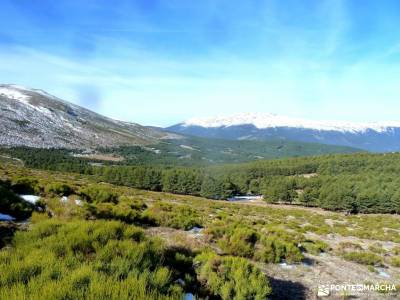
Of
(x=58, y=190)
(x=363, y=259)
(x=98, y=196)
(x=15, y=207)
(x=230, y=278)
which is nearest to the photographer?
(x=230, y=278)

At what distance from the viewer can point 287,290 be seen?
8789 millimetres

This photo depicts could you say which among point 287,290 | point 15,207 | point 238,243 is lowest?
point 287,290

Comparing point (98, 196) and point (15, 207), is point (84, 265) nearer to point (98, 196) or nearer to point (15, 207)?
point (15, 207)

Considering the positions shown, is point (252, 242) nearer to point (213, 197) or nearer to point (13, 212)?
point (13, 212)

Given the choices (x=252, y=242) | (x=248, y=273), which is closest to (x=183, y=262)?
(x=248, y=273)

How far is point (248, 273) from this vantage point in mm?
7496

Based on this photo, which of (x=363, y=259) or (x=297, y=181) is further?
(x=297, y=181)

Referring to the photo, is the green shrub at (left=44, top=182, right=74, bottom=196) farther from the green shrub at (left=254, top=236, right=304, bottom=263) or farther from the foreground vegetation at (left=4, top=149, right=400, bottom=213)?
the foreground vegetation at (left=4, top=149, right=400, bottom=213)

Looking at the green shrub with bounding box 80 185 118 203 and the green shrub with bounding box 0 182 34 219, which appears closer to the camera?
the green shrub with bounding box 0 182 34 219

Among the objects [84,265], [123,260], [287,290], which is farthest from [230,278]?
[84,265]

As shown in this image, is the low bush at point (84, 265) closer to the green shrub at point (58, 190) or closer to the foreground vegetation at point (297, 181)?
the green shrub at point (58, 190)

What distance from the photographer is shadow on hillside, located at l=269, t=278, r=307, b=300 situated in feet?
27.1

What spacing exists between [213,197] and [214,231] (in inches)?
3292

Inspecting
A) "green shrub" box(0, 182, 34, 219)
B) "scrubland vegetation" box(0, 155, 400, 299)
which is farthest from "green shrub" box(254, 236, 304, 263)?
"green shrub" box(0, 182, 34, 219)
